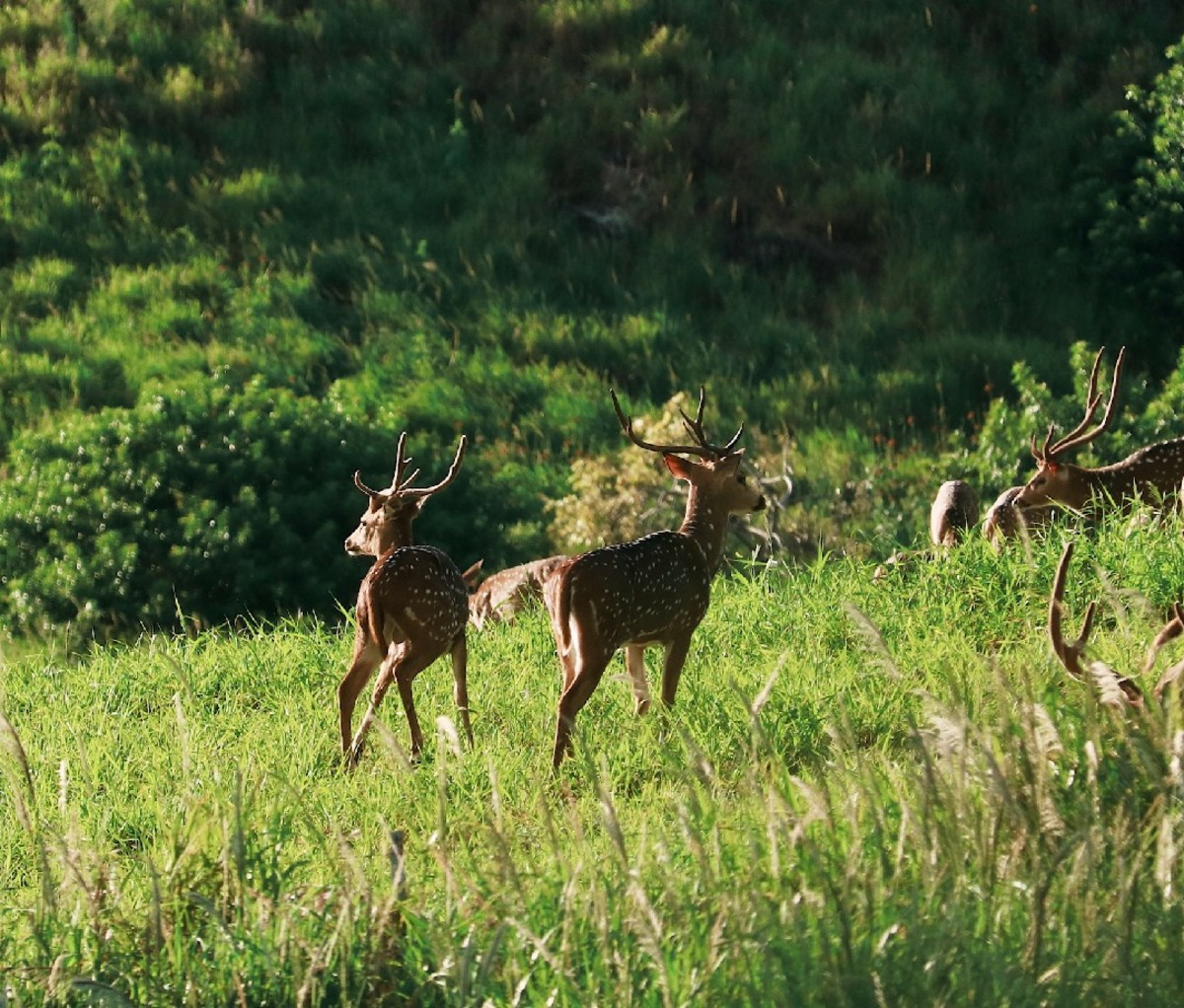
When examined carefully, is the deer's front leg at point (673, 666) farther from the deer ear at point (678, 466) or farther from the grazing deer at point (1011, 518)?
the grazing deer at point (1011, 518)

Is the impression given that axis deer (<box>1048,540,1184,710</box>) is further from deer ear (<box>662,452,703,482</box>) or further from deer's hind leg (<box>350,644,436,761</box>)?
deer's hind leg (<box>350,644,436,761</box>)

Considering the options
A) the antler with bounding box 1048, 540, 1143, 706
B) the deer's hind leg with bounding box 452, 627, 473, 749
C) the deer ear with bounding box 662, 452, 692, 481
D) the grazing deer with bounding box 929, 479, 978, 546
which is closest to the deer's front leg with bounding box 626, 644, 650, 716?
the deer's hind leg with bounding box 452, 627, 473, 749

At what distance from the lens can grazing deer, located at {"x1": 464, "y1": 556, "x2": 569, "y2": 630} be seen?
10366 mm

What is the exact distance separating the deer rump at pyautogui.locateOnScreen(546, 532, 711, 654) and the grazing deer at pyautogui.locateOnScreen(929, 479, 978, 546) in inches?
105

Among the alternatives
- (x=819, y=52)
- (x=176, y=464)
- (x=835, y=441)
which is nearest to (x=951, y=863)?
(x=176, y=464)

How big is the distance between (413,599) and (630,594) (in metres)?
0.84

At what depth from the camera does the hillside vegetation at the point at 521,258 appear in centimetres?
1302

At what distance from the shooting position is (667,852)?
3.67 metres

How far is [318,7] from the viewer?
23109mm

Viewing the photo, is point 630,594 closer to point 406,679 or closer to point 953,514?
point 406,679

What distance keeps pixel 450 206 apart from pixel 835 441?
6110 mm

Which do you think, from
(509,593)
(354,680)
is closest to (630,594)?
(354,680)

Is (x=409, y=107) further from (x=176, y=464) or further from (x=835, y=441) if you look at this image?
(x=176, y=464)

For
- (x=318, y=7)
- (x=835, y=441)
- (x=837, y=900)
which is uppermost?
(x=837, y=900)
